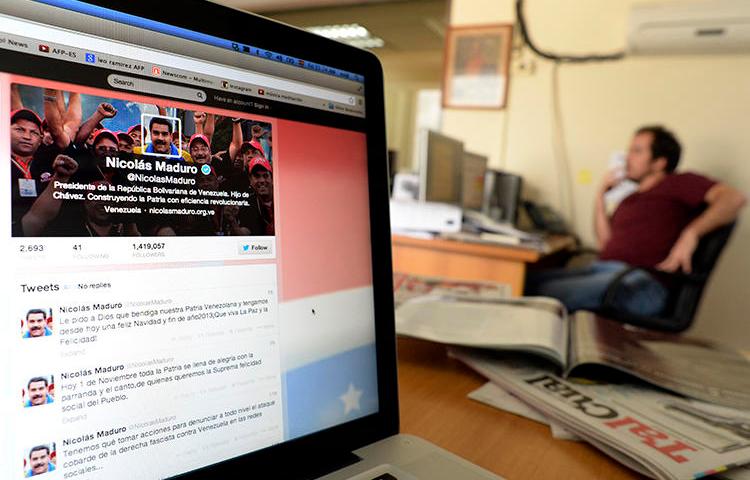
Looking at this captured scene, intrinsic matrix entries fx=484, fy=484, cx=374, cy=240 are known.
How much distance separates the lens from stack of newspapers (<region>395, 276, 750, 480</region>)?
0.42m

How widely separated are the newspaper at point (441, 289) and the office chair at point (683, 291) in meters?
0.87

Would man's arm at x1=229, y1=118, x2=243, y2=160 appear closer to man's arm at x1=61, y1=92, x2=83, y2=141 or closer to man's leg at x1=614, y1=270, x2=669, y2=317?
man's arm at x1=61, y1=92, x2=83, y2=141

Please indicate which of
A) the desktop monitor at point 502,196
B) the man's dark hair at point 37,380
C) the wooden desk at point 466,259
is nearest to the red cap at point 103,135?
the man's dark hair at point 37,380

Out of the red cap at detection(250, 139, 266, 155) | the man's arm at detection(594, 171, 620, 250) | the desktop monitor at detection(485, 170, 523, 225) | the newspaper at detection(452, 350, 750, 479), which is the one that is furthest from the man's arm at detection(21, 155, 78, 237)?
the man's arm at detection(594, 171, 620, 250)

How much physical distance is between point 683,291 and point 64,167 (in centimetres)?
189

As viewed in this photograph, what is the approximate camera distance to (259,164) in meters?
0.32

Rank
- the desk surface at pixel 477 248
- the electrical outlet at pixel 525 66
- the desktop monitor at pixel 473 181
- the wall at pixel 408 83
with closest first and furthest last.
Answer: the desk surface at pixel 477 248 < the desktop monitor at pixel 473 181 < the electrical outlet at pixel 525 66 < the wall at pixel 408 83

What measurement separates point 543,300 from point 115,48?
724 mm

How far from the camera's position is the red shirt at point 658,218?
6.75 feet

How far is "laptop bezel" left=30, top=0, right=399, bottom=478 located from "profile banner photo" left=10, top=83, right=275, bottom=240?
0.06m

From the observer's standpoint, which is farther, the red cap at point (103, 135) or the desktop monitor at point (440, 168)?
the desktop monitor at point (440, 168)

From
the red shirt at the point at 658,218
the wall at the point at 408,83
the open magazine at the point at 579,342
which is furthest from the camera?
the wall at the point at 408,83

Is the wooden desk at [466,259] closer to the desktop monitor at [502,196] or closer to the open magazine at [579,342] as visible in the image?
the open magazine at [579,342]

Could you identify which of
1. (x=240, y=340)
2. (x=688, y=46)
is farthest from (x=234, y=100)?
(x=688, y=46)
